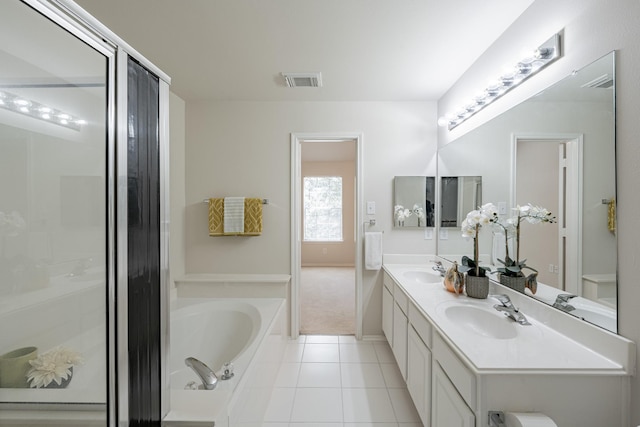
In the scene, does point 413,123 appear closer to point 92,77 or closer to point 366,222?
point 366,222

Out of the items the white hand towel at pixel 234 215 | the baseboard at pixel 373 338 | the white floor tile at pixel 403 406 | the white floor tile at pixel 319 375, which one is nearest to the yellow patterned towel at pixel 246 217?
the white hand towel at pixel 234 215

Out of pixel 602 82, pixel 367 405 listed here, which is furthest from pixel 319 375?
pixel 602 82

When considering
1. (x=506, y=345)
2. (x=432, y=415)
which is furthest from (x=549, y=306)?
(x=432, y=415)

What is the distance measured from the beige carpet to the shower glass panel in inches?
97.0

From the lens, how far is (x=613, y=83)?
1.02m

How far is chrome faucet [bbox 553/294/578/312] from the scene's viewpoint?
1201mm

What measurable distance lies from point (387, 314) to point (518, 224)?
1.41 meters

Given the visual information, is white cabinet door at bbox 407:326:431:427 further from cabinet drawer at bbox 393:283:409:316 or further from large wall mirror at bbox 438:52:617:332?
large wall mirror at bbox 438:52:617:332

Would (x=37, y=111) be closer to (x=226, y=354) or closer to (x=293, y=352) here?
(x=226, y=354)

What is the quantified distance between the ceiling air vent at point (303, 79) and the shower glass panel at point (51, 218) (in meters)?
1.72

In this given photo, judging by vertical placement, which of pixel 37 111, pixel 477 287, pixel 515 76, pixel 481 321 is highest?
pixel 515 76

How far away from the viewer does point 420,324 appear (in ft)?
5.20

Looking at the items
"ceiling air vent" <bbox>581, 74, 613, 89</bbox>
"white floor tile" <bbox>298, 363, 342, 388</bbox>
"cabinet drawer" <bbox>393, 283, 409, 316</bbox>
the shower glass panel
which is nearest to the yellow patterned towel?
"white floor tile" <bbox>298, 363, 342, 388</bbox>

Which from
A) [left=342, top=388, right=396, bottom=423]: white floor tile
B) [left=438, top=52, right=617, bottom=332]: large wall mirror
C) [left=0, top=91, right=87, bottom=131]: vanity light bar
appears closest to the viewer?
[left=0, top=91, right=87, bottom=131]: vanity light bar
